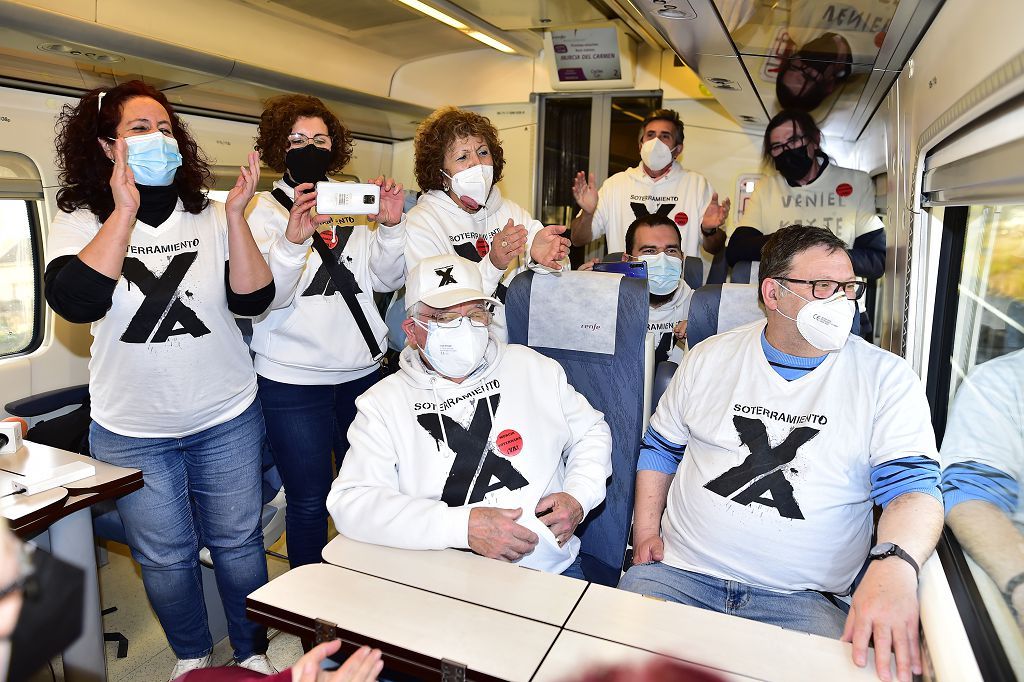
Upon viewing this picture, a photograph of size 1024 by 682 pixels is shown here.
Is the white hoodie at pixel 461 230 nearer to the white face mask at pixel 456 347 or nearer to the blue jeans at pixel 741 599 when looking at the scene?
the white face mask at pixel 456 347

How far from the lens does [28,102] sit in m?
3.96

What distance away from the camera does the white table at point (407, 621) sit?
58.7 inches

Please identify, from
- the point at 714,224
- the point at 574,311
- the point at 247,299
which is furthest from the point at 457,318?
the point at 714,224

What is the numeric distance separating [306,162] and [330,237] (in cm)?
30

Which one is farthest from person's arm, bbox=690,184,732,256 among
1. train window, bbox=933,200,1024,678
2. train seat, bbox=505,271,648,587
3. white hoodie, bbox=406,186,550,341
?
train seat, bbox=505,271,648,587

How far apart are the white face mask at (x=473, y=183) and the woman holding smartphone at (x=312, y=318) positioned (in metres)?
0.34

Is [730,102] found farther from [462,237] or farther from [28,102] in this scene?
[28,102]

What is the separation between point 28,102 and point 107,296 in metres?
2.51

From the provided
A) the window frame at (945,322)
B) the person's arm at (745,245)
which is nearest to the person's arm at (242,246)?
the window frame at (945,322)

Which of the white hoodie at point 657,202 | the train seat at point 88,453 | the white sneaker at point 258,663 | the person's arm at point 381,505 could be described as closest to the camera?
the person's arm at point 381,505

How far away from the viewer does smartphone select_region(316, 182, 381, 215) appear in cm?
271

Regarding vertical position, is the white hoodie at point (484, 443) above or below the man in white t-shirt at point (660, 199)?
below

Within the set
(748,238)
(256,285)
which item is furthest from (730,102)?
(256,285)

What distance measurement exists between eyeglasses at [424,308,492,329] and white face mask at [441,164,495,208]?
96 centimetres
